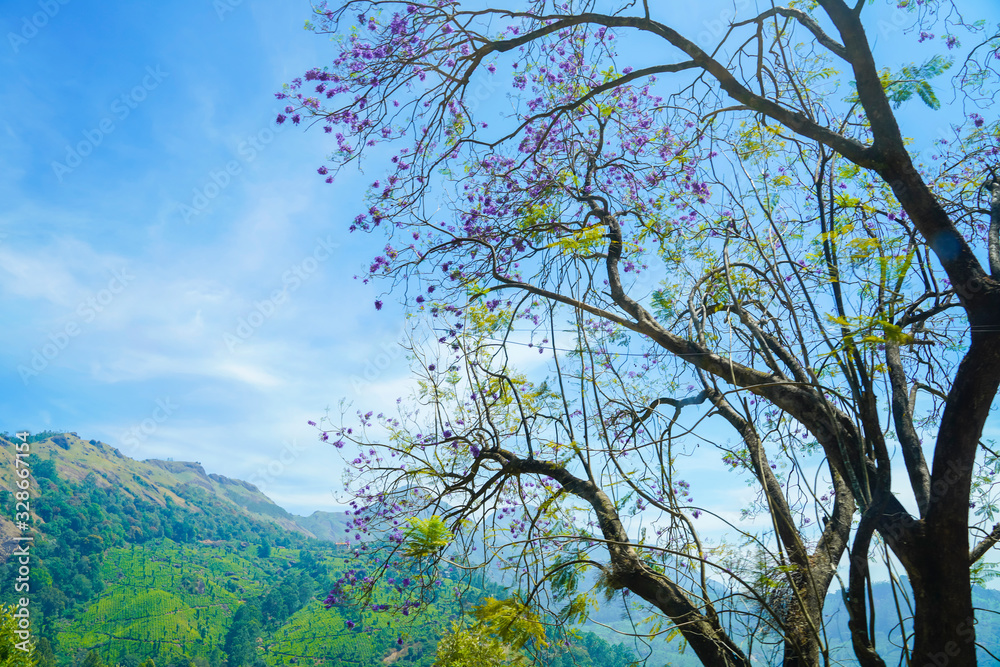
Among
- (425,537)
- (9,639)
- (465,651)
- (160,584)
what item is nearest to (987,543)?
(425,537)

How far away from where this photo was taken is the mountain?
59031 millimetres

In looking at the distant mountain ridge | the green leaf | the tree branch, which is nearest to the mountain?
the distant mountain ridge

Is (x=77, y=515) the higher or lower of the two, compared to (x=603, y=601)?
lower

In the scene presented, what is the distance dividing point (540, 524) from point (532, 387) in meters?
1.08

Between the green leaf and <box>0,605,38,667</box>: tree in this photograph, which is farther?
<box>0,605,38,667</box>: tree

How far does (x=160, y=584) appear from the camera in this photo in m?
72.6

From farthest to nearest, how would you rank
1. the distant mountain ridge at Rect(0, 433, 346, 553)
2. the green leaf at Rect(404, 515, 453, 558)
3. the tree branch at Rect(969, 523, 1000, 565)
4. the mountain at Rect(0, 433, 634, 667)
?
the distant mountain ridge at Rect(0, 433, 346, 553)
the mountain at Rect(0, 433, 634, 667)
the green leaf at Rect(404, 515, 453, 558)
the tree branch at Rect(969, 523, 1000, 565)

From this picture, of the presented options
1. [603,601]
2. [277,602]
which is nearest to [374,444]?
[603,601]

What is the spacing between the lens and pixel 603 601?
8.99 feet

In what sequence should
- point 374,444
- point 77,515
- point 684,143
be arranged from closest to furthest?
point 374,444
point 684,143
point 77,515

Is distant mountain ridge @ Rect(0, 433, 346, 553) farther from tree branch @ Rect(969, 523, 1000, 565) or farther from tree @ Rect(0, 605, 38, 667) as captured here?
tree branch @ Rect(969, 523, 1000, 565)

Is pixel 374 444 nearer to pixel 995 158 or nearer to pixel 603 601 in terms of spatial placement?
pixel 603 601

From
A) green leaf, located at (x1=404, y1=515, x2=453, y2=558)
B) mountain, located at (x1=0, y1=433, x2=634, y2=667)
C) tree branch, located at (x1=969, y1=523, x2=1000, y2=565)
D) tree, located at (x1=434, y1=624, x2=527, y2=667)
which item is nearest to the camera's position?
tree branch, located at (x1=969, y1=523, x2=1000, y2=565)

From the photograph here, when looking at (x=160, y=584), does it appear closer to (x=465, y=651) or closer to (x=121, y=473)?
(x=121, y=473)
